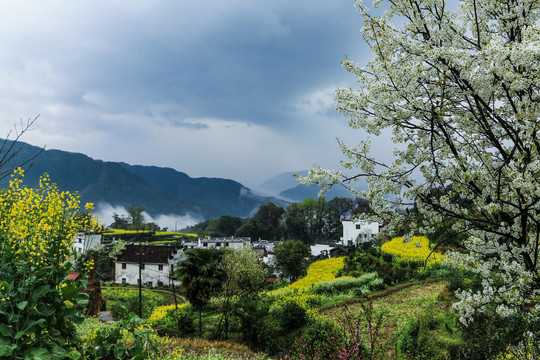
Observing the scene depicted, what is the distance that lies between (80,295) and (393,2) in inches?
235

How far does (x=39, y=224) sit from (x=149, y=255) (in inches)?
2475

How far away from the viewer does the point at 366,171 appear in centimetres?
A: 454

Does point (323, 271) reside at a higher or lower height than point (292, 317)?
lower

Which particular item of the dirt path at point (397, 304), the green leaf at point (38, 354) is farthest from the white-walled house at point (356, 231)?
the green leaf at point (38, 354)

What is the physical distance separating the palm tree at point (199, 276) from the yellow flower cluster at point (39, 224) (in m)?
15.6

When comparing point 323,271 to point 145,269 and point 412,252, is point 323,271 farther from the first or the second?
point 145,269

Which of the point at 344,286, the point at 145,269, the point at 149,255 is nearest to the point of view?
the point at 344,286

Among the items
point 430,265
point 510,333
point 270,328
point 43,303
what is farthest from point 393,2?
point 430,265

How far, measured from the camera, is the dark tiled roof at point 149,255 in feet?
199

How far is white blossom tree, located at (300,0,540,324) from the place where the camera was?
346 cm

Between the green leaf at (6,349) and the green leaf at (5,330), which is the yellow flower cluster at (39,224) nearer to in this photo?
the green leaf at (5,330)

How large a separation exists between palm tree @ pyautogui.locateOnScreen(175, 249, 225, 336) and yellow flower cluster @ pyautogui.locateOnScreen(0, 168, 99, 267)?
15592 millimetres

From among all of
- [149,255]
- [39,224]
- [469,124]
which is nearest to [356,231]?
[149,255]

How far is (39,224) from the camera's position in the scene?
4035 millimetres
